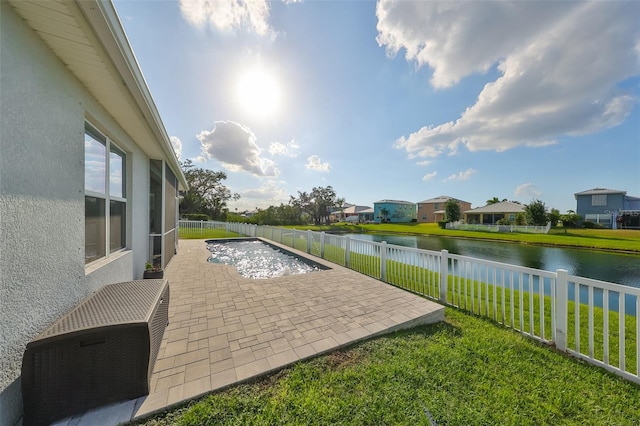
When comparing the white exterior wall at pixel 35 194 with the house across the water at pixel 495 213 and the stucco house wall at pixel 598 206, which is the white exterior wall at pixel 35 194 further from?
the stucco house wall at pixel 598 206

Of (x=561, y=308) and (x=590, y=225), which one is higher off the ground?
(x=561, y=308)

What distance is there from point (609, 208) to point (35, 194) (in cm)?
4839

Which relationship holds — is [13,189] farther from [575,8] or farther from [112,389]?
[575,8]

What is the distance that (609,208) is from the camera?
29.1 meters

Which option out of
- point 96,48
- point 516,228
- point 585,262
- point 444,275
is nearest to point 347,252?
point 444,275

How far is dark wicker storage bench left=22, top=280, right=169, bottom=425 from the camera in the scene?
1.47 meters

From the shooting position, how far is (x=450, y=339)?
2773 millimetres

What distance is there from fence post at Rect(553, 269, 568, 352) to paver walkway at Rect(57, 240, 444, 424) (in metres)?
1.24

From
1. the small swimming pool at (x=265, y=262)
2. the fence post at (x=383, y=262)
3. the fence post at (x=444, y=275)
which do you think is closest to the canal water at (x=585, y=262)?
the small swimming pool at (x=265, y=262)

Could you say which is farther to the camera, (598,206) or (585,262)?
(598,206)

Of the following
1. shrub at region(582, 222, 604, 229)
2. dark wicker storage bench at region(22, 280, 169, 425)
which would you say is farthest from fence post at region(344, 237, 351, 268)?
shrub at region(582, 222, 604, 229)

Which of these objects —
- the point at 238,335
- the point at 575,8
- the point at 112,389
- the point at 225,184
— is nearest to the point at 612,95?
the point at 575,8

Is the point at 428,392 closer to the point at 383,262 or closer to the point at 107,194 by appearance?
the point at 383,262

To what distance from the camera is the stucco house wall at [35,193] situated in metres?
1.44
